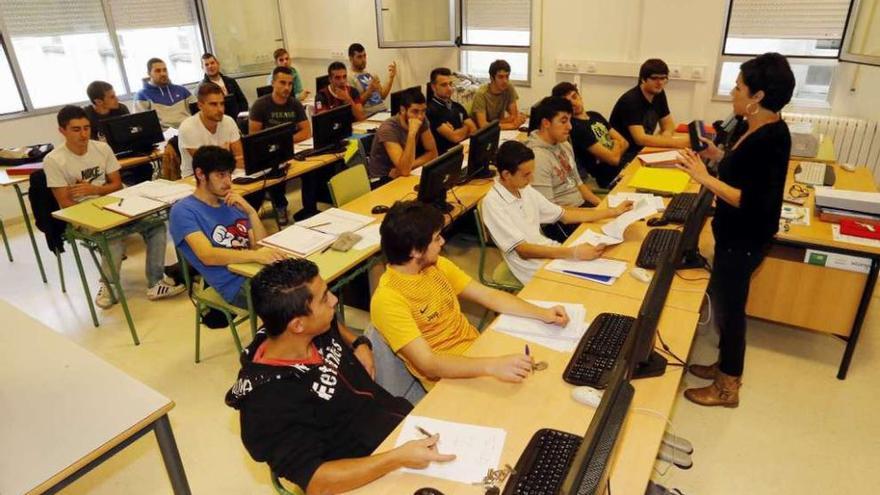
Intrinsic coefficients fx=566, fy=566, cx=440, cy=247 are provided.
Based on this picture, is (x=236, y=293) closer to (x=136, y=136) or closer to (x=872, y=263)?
(x=136, y=136)

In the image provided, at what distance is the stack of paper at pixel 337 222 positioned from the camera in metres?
3.00

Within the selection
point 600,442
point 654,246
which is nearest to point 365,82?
point 654,246

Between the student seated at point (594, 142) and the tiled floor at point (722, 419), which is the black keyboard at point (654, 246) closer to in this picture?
the tiled floor at point (722, 419)

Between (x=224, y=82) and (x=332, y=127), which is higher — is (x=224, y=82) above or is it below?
above

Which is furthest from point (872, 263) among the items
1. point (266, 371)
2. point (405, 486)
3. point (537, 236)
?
point (266, 371)

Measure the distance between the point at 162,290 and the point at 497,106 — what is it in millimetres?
3276

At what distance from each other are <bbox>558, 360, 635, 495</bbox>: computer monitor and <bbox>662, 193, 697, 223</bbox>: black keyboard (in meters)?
1.89

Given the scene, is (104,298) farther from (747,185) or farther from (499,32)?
(499,32)

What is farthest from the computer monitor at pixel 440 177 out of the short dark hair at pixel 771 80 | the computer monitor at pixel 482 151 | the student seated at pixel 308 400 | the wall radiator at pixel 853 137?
the wall radiator at pixel 853 137

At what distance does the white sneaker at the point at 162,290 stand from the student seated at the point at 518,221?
241 centimetres

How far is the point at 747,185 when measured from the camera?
7.27 feet

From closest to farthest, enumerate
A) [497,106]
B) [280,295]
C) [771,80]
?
[280,295]
[771,80]
[497,106]

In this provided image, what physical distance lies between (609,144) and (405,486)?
3.38m

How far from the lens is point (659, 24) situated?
5.15 m
